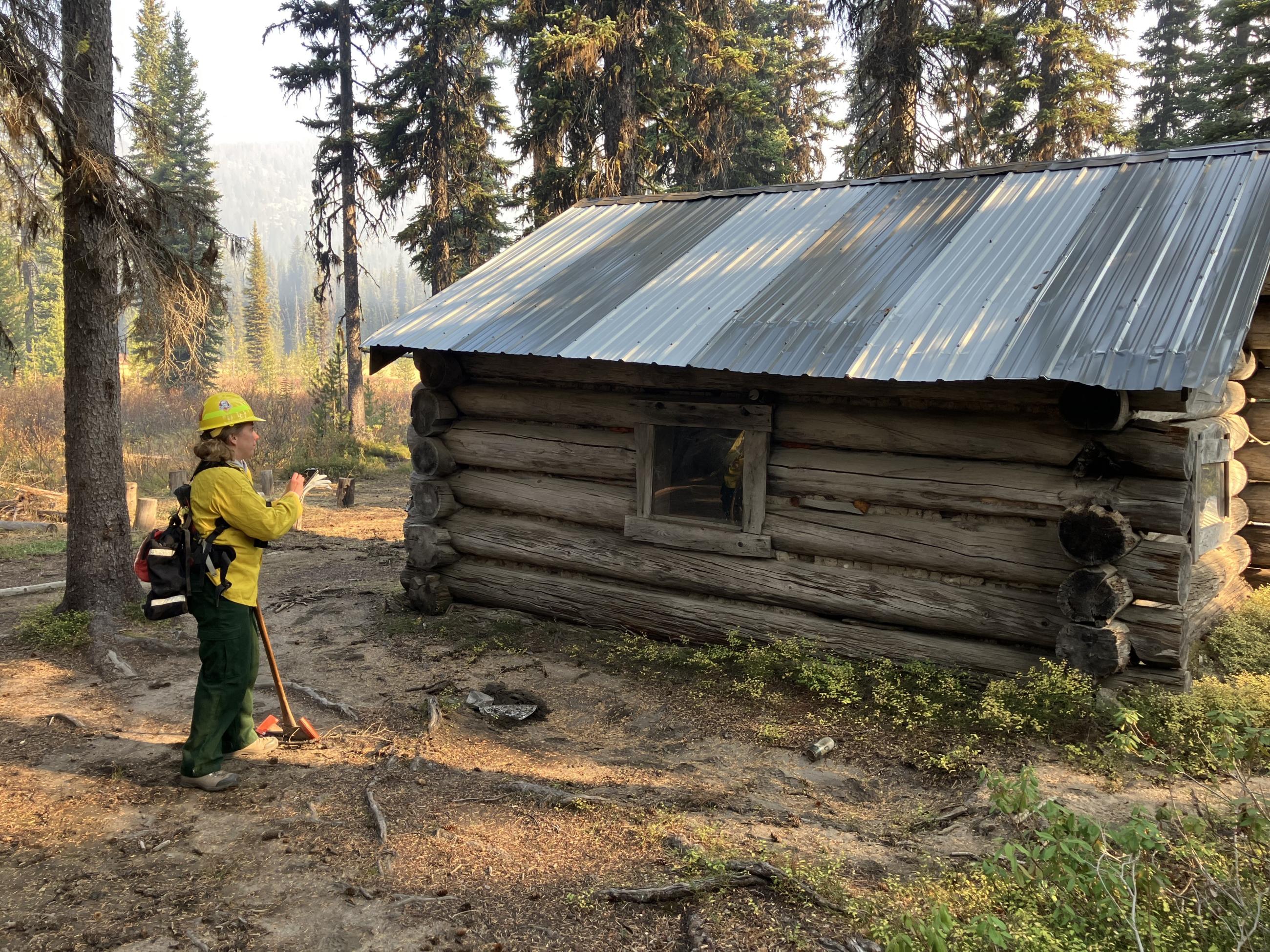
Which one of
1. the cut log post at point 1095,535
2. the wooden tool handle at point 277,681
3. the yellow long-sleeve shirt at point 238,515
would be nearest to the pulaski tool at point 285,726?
the wooden tool handle at point 277,681

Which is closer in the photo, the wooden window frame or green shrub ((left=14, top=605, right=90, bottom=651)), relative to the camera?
the wooden window frame

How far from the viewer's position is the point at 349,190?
2533 centimetres

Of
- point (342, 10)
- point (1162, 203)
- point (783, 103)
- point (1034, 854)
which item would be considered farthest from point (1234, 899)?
point (783, 103)

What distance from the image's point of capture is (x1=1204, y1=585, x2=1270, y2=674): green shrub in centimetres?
678

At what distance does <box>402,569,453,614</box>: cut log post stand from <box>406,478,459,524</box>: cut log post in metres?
0.57

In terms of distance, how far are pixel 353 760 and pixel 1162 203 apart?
7.61 meters

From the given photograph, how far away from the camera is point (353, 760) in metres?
5.73

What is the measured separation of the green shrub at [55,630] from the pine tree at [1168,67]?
99.9 ft

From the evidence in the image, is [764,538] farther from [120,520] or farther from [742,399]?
[120,520]

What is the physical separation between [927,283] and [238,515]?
216 inches

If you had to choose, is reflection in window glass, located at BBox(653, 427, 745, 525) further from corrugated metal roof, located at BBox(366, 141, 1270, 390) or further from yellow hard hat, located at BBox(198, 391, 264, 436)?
yellow hard hat, located at BBox(198, 391, 264, 436)

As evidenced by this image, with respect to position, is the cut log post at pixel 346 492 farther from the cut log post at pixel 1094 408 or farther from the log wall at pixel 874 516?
the cut log post at pixel 1094 408

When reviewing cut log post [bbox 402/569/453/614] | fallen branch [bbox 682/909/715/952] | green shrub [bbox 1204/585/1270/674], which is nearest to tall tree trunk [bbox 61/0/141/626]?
cut log post [bbox 402/569/453/614]

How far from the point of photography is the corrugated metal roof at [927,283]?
5910 millimetres
